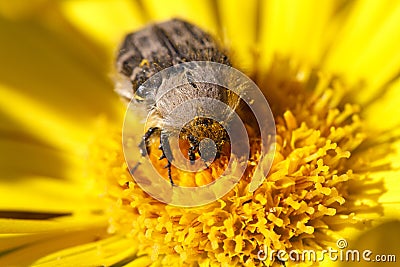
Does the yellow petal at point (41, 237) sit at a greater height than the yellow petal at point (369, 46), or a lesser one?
lesser

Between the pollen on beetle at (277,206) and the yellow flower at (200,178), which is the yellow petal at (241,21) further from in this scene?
the pollen on beetle at (277,206)

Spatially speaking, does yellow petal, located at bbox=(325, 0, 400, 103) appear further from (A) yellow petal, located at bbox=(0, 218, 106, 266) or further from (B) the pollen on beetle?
(A) yellow petal, located at bbox=(0, 218, 106, 266)

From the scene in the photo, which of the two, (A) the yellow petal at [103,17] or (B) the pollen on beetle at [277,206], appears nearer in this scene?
(B) the pollen on beetle at [277,206]

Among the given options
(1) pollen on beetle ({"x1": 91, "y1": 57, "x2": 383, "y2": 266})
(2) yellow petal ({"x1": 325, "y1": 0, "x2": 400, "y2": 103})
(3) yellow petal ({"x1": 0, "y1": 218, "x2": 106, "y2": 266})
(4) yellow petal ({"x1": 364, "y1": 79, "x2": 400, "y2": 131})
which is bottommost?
(3) yellow petal ({"x1": 0, "y1": 218, "x2": 106, "y2": 266})

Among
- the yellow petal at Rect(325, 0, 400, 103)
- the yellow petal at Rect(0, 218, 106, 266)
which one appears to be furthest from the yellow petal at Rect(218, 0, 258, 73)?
the yellow petal at Rect(0, 218, 106, 266)

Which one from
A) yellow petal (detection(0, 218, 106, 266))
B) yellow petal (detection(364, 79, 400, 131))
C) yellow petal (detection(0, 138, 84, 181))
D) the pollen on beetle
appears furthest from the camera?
yellow petal (detection(0, 138, 84, 181))

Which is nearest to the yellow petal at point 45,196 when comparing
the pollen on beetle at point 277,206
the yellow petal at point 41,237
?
the yellow petal at point 41,237

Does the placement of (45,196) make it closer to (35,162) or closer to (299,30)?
(35,162)

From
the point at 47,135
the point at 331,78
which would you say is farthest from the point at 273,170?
the point at 47,135

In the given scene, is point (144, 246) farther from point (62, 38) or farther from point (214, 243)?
point (62, 38)
